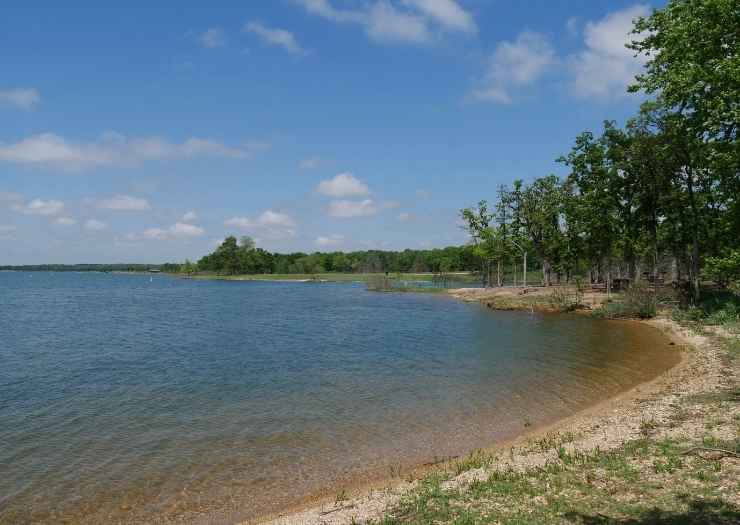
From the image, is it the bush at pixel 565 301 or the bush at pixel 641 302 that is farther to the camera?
the bush at pixel 565 301

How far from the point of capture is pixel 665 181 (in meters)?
43.0

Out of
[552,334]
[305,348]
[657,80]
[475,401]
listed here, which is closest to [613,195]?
[552,334]

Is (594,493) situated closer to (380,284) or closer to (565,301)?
(565,301)

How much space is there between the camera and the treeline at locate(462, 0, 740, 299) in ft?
66.1

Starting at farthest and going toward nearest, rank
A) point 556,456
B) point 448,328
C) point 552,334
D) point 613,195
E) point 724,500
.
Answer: point 613,195 < point 448,328 < point 552,334 < point 556,456 < point 724,500

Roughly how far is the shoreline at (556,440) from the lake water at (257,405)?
2.04 ft

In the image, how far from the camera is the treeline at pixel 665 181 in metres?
20.2

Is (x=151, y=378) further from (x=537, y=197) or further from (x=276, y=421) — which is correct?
(x=537, y=197)

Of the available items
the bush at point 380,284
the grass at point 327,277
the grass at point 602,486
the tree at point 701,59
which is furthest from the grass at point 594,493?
the grass at point 327,277

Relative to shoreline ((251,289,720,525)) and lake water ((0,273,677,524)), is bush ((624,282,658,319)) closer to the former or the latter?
lake water ((0,273,677,524))

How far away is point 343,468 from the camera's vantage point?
12719 millimetres

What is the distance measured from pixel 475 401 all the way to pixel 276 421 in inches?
277

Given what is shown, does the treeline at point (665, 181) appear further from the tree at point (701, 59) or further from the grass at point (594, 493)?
the grass at point (594, 493)

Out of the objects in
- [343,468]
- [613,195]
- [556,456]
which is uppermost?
[613,195]
